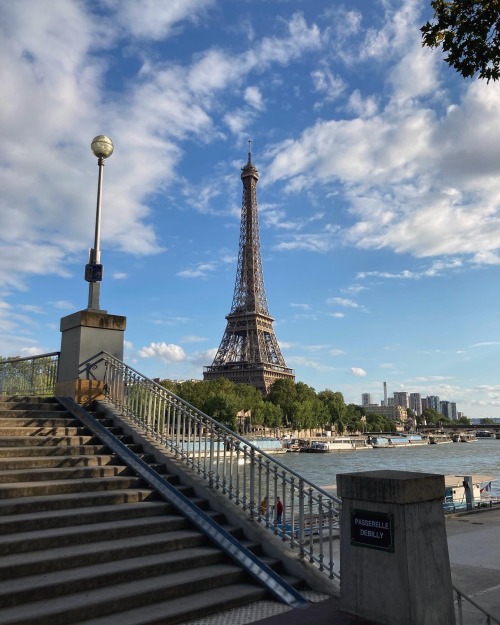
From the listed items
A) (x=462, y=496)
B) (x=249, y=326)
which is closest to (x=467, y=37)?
(x=462, y=496)

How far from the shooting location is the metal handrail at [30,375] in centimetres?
1107

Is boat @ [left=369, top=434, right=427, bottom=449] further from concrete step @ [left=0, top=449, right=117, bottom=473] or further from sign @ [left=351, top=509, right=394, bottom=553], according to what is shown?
sign @ [left=351, top=509, right=394, bottom=553]

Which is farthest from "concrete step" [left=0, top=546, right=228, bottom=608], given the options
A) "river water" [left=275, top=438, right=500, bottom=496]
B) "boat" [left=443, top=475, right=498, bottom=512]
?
"river water" [left=275, top=438, right=500, bottom=496]

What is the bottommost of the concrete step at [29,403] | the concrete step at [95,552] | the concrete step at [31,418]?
the concrete step at [95,552]

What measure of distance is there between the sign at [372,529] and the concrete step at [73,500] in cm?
314

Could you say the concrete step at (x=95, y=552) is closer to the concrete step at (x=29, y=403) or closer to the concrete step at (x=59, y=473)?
the concrete step at (x=59, y=473)

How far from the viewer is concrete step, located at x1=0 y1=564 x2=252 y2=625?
4.42 metres

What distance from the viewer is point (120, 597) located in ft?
16.0

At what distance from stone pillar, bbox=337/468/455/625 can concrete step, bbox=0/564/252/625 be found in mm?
1424

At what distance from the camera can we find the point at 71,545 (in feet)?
18.5

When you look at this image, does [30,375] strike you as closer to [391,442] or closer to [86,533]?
[86,533]

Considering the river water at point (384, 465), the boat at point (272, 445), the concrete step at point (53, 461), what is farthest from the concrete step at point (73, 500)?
the boat at point (272, 445)

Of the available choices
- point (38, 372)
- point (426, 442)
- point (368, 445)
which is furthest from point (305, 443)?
point (38, 372)

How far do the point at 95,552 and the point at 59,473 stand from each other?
1772 millimetres
